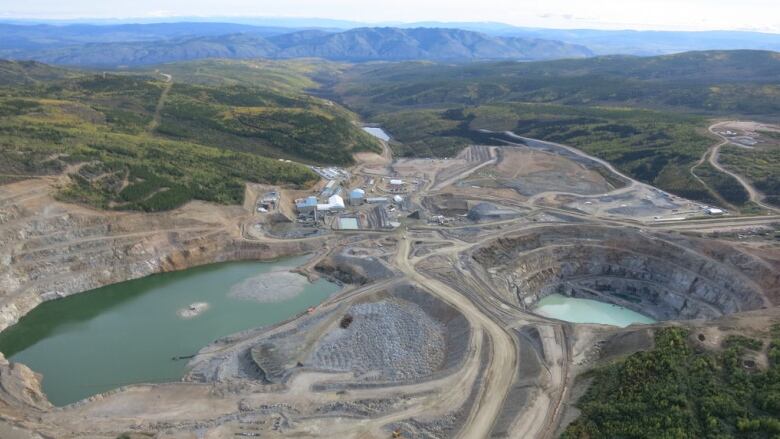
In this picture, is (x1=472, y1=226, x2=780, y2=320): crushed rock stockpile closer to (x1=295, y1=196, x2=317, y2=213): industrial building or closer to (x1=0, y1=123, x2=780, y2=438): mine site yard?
(x1=0, y1=123, x2=780, y2=438): mine site yard

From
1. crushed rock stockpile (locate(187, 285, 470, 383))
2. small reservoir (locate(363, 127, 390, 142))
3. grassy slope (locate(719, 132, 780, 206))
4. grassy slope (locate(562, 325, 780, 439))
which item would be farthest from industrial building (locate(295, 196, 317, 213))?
grassy slope (locate(719, 132, 780, 206))

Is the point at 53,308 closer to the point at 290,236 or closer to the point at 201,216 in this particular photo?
the point at 201,216

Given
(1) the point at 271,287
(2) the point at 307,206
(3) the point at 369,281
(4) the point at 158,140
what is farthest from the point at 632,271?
(4) the point at 158,140

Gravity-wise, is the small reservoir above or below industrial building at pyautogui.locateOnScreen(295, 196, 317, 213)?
above

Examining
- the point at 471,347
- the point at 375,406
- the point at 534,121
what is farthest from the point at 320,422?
the point at 534,121

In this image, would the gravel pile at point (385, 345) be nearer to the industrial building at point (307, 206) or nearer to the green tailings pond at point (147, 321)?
the green tailings pond at point (147, 321)
